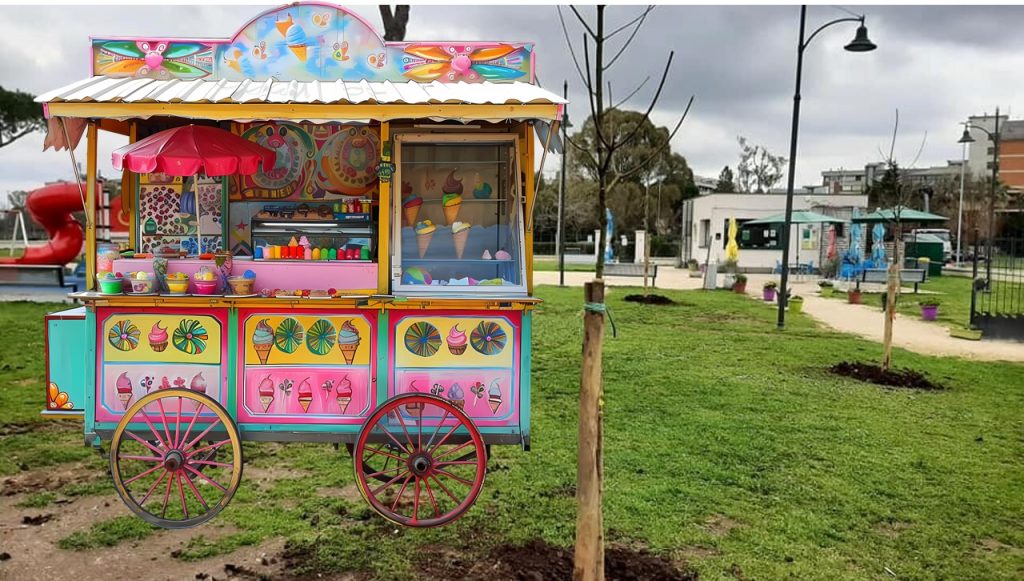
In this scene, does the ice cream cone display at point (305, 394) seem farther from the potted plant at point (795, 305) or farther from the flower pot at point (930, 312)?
the flower pot at point (930, 312)

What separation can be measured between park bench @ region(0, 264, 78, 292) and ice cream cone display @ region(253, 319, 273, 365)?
13.5 meters

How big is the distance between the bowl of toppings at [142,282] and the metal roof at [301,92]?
0.96 meters

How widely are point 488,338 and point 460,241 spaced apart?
2.64ft

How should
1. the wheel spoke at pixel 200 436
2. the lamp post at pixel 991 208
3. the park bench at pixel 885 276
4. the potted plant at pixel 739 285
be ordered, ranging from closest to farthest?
the wheel spoke at pixel 200 436 → the lamp post at pixel 991 208 → the potted plant at pixel 739 285 → the park bench at pixel 885 276

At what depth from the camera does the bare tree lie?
11789 millimetres

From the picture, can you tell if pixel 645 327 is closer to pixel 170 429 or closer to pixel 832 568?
pixel 832 568

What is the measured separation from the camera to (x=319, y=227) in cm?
488

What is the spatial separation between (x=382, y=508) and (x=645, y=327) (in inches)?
388

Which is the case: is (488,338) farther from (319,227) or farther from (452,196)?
(319,227)

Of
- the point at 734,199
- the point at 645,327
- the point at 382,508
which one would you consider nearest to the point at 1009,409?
the point at 645,327

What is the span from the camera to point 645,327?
43.9 feet

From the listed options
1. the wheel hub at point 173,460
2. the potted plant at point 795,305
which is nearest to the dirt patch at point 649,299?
the potted plant at point 795,305

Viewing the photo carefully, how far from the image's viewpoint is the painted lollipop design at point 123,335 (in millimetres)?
4086

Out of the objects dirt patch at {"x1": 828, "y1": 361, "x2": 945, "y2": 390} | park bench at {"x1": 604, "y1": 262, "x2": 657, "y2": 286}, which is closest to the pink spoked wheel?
dirt patch at {"x1": 828, "y1": 361, "x2": 945, "y2": 390}
